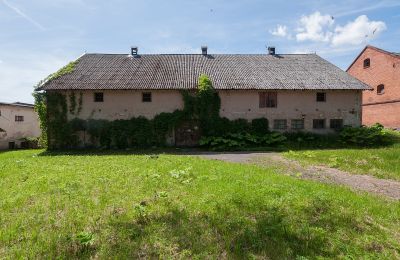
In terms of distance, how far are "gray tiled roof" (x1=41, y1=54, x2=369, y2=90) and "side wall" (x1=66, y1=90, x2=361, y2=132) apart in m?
0.59

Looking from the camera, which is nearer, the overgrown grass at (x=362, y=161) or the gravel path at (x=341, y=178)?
the gravel path at (x=341, y=178)

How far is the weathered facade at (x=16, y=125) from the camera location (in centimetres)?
2784

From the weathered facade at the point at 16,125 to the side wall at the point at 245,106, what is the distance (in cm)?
1032

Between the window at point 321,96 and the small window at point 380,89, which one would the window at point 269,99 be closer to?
the window at point 321,96

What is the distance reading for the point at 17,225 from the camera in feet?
19.1

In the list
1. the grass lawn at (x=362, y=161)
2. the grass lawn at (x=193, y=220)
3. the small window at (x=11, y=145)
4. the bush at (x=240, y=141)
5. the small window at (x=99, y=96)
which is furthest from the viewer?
the small window at (x=11, y=145)

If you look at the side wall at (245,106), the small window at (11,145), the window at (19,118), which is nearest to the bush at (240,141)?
the side wall at (245,106)

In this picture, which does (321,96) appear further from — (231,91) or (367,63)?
(367,63)

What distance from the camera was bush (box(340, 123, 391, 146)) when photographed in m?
20.8

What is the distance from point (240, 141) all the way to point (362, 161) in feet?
27.9

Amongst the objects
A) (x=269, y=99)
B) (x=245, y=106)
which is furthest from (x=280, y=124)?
(x=245, y=106)

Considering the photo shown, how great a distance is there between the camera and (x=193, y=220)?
6.18 metres

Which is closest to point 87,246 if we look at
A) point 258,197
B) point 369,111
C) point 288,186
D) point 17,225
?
point 17,225

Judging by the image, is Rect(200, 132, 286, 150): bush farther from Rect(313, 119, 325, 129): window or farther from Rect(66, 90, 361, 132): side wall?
Rect(313, 119, 325, 129): window
